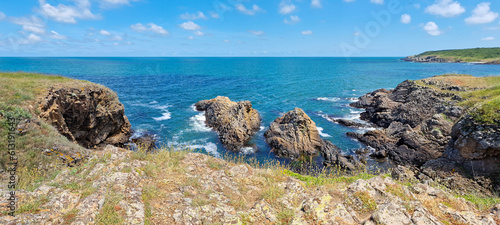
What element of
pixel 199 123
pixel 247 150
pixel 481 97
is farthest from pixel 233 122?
pixel 481 97

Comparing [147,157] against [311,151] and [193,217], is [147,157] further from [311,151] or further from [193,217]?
[311,151]

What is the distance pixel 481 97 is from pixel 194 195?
137ft

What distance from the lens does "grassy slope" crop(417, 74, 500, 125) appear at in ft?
59.9

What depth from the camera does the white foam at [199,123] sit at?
37.6 metres

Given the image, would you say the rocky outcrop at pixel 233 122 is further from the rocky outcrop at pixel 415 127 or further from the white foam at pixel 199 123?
the rocky outcrop at pixel 415 127

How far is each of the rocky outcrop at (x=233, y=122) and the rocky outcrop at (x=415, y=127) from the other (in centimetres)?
1598

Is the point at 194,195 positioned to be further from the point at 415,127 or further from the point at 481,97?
the point at 481,97

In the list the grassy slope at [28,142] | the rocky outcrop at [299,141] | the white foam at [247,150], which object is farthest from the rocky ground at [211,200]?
the white foam at [247,150]

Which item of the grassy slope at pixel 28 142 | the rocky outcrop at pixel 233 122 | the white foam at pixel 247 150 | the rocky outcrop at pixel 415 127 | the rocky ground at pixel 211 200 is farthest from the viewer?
the rocky outcrop at pixel 233 122

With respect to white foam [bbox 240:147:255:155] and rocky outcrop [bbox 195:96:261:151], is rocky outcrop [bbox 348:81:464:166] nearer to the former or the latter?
rocky outcrop [bbox 195:96:261:151]

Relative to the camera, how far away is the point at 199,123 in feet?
132

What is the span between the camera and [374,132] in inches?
1286

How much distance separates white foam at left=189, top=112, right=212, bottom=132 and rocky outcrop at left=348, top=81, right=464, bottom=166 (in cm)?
2391

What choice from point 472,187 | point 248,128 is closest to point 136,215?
point 472,187
